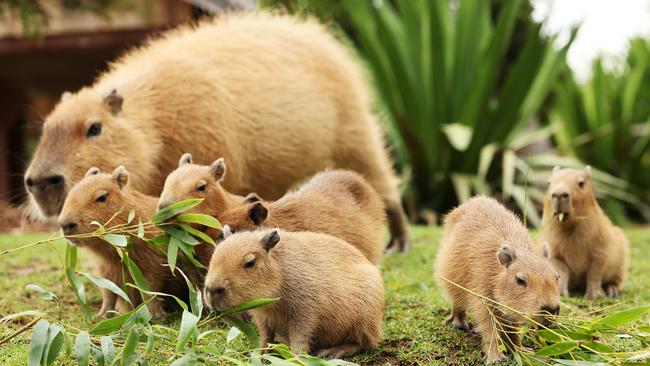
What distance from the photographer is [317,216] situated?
12.6 ft

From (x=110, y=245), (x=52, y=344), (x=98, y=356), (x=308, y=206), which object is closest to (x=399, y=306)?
(x=308, y=206)

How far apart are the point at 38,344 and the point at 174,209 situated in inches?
A: 32.4

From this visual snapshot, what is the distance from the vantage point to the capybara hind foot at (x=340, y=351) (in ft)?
10.0

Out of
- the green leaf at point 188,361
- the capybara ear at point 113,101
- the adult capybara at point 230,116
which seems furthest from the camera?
the capybara ear at point 113,101

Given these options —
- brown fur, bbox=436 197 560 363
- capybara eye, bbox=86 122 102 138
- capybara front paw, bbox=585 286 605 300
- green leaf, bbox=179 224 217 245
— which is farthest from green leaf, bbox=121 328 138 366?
capybara front paw, bbox=585 286 605 300

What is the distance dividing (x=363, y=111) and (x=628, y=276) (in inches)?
92.4

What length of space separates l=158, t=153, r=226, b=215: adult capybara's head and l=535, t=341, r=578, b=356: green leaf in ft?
5.25

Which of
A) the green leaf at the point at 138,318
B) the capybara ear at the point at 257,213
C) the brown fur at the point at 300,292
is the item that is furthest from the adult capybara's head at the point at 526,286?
the green leaf at the point at 138,318

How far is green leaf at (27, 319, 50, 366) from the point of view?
104 inches

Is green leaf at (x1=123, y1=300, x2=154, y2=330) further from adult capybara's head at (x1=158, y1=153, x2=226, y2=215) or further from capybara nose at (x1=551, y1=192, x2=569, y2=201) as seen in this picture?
capybara nose at (x1=551, y1=192, x2=569, y2=201)

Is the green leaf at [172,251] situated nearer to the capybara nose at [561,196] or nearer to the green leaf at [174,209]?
the green leaf at [174,209]

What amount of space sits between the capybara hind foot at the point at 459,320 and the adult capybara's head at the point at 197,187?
1.21 meters

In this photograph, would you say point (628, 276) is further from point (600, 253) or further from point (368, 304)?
point (368, 304)

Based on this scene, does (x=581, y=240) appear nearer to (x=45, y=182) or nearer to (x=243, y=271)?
(x=243, y=271)
